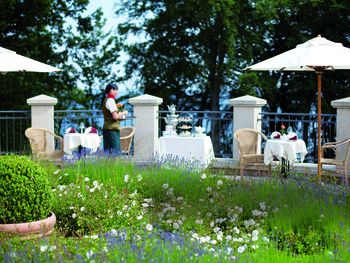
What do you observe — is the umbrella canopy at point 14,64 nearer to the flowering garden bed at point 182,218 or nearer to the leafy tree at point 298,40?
the flowering garden bed at point 182,218

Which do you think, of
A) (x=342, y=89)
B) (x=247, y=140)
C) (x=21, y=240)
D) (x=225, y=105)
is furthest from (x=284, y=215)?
(x=225, y=105)

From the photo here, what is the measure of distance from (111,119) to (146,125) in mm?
2569

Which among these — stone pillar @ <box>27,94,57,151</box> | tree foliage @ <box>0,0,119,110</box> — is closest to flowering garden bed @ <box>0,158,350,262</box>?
stone pillar @ <box>27,94,57,151</box>

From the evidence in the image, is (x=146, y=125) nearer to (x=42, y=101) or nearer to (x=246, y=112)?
(x=246, y=112)

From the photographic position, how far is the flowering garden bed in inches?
195

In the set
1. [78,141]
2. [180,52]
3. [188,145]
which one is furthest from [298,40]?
[78,141]

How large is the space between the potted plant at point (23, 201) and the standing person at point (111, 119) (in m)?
5.10

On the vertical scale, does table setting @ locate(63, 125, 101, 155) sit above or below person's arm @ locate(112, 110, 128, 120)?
below

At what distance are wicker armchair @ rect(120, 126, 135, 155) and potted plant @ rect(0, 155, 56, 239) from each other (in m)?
6.87

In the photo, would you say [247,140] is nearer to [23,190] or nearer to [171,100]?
[23,190]

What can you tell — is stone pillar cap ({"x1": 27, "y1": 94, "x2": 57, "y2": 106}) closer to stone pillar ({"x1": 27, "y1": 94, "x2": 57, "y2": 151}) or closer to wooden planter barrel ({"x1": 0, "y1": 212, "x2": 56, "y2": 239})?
stone pillar ({"x1": 27, "y1": 94, "x2": 57, "y2": 151})

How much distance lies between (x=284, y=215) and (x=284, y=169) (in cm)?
311

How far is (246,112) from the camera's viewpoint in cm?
1370

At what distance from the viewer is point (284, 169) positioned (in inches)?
378
